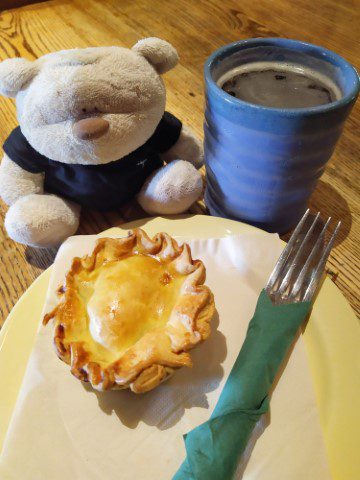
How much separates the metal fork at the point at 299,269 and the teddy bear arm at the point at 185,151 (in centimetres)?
24

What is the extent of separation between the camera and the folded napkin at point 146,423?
1.45 ft

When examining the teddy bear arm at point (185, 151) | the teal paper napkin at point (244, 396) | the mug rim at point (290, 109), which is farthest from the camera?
the teddy bear arm at point (185, 151)

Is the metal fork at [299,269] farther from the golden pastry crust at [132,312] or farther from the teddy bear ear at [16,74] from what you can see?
the teddy bear ear at [16,74]

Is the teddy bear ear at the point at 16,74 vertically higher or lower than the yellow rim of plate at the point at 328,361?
higher

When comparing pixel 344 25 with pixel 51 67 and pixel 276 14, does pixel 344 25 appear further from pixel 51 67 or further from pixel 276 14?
pixel 51 67

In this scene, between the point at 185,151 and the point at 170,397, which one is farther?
the point at 185,151

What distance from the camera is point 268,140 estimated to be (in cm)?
56

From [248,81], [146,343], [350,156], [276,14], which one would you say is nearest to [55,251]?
[146,343]

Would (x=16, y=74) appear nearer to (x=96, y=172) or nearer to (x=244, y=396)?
(x=96, y=172)

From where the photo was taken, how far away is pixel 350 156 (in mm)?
854

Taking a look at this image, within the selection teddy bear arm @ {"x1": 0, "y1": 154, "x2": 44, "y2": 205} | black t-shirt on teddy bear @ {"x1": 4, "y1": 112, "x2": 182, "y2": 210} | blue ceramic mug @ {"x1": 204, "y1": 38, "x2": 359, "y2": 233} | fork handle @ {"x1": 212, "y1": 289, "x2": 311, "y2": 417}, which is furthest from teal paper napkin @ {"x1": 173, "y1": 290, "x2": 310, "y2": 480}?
teddy bear arm @ {"x1": 0, "y1": 154, "x2": 44, "y2": 205}

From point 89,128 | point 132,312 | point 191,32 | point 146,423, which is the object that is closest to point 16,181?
point 89,128

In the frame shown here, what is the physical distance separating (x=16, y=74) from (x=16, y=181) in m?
0.17

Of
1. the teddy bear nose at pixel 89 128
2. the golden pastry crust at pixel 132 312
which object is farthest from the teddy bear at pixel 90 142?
the golden pastry crust at pixel 132 312
